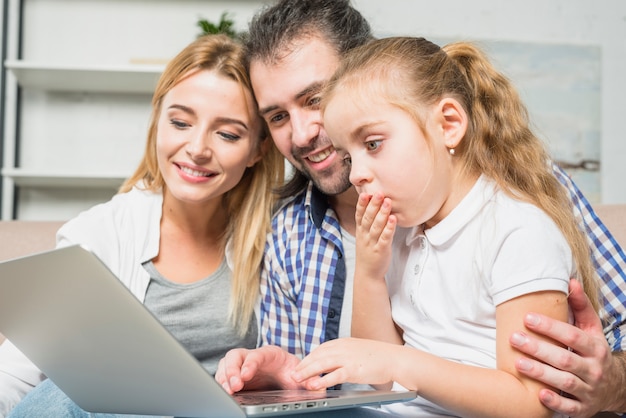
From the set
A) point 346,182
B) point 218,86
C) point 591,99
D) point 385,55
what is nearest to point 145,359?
point 385,55

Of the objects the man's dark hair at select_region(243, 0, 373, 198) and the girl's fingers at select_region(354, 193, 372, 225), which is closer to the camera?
the girl's fingers at select_region(354, 193, 372, 225)

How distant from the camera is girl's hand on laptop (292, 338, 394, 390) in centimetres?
101

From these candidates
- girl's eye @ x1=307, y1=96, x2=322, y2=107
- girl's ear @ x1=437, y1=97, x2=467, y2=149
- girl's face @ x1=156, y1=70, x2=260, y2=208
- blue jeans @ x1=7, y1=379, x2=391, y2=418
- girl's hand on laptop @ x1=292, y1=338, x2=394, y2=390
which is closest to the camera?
girl's hand on laptop @ x1=292, y1=338, x2=394, y2=390

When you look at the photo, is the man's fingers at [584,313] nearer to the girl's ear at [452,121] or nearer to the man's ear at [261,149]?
the girl's ear at [452,121]

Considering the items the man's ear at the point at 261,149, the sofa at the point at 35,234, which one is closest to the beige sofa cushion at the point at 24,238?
the sofa at the point at 35,234

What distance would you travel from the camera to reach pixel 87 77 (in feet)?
10.4

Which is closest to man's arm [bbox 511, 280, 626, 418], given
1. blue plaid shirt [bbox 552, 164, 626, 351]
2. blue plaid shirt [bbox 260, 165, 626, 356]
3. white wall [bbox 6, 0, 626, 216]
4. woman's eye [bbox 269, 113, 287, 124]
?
blue plaid shirt [bbox 552, 164, 626, 351]

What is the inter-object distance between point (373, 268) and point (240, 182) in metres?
0.67

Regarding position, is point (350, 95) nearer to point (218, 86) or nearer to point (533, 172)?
point (533, 172)

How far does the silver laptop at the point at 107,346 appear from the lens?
836 millimetres

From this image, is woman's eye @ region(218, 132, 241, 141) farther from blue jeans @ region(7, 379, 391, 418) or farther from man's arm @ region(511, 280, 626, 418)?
man's arm @ region(511, 280, 626, 418)

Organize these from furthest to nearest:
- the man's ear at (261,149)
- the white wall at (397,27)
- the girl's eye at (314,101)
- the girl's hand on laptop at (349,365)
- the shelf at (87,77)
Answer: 1. the white wall at (397,27)
2. the shelf at (87,77)
3. the man's ear at (261,149)
4. the girl's eye at (314,101)
5. the girl's hand on laptop at (349,365)

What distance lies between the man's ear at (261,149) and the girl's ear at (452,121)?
2.26 feet

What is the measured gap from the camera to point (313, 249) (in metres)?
1.66
